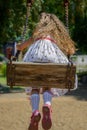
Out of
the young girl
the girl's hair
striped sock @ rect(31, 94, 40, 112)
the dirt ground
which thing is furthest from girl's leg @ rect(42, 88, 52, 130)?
the dirt ground

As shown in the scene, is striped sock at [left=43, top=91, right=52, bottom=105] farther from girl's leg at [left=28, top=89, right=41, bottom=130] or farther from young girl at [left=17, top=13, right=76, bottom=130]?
girl's leg at [left=28, top=89, right=41, bottom=130]

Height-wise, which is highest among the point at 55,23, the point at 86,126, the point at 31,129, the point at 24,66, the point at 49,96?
the point at 55,23

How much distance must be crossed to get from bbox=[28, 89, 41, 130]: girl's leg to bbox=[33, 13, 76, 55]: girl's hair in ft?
2.56

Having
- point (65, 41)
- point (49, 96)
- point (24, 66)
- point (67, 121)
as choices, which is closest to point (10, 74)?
point (24, 66)

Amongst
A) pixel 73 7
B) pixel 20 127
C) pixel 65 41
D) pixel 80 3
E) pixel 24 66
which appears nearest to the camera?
pixel 24 66

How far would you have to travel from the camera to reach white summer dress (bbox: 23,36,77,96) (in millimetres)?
5973

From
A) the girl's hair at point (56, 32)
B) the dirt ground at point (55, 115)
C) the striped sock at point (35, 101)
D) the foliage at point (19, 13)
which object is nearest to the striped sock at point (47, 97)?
the striped sock at point (35, 101)

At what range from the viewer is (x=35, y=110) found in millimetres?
5891

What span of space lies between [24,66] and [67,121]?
5398mm

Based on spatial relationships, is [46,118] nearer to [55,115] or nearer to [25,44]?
[25,44]

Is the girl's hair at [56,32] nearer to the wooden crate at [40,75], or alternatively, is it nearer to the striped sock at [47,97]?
the wooden crate at [40,75]

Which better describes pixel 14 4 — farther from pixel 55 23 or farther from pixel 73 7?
pixel 55 23

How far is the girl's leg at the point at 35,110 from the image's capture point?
5.80m

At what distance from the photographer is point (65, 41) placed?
6.30 metres
